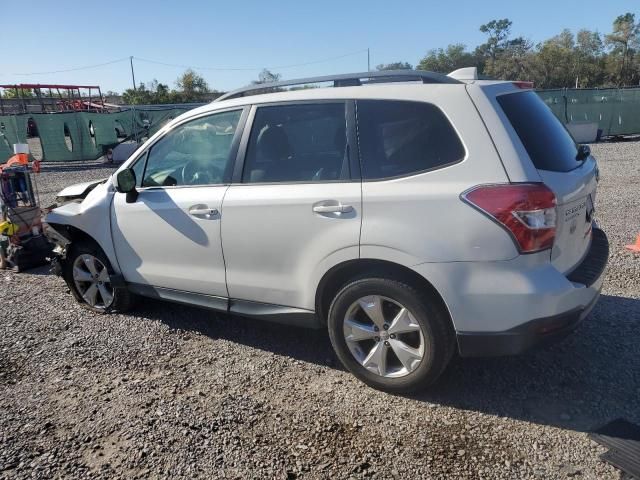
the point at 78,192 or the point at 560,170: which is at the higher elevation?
the point at 560,170

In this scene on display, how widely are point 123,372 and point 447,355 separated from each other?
2.28 meters

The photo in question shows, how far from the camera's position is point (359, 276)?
3176 mm

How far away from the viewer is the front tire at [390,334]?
2971 millimetres

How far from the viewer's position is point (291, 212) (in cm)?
329

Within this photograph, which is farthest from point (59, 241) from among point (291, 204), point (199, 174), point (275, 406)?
point (275, 406)

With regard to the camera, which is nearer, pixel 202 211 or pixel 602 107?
pixel 202 211

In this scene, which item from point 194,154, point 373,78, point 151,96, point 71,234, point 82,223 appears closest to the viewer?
point 373,78

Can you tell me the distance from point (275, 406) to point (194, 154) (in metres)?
1.97

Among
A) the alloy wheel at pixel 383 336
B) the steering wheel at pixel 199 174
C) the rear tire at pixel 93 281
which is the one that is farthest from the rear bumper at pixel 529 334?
the rear tire at pixel 93 281

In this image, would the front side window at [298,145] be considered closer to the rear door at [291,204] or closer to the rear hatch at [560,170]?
the rear door at [291,204]

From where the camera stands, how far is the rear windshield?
9.56 ft

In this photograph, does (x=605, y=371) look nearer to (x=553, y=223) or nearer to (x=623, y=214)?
(x=553, y=223)

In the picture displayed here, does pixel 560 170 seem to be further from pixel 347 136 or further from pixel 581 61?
pixel 581 61

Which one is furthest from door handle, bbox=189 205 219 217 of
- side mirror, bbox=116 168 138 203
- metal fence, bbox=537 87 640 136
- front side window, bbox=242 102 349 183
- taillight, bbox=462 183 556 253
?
metal fence, bbox=537 87 640 136
